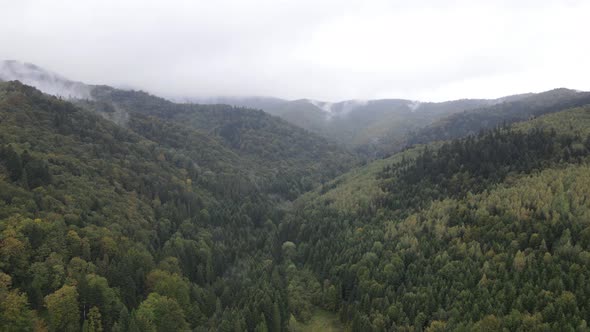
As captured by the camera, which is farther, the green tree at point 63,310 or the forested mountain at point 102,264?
the forested mountain at point 102,264

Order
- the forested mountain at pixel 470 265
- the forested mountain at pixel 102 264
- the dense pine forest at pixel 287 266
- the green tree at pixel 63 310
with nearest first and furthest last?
the green tree at pixel 63 310 → the forested mountain at pixel 102 264 → the dense pine forest at pixel 287 266 → the forested mountain at pixel 470 265

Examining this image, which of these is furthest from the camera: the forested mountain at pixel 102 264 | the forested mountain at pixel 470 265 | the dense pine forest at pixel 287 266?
the forested mountain at pixel 470 265

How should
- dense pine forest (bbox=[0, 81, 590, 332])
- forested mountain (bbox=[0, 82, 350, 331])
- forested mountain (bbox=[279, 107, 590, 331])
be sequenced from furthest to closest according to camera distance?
forested mountain (bbox=[279, 107, 590, 331]), dense pine forest (bbox=[0, 81, 590, 332]), forested mountain (bbox=[0, 82, 350, 331])

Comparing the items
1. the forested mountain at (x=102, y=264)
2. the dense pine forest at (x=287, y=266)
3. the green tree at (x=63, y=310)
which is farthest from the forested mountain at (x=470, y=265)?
the green tree at (x=63, y=310)

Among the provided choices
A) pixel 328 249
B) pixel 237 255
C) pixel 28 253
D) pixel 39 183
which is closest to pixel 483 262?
pixel 328 249

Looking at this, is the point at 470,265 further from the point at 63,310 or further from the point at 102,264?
the point at 63,310

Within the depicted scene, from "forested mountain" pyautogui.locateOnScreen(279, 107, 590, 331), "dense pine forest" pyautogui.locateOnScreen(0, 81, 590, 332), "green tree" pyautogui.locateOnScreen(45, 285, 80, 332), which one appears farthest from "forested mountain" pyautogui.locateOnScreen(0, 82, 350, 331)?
"forested mountain" pyautogui.locateOnScreen(279, 107, 590, 331)

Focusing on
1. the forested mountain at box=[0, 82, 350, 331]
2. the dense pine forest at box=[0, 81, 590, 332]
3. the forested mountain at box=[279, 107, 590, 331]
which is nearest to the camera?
the forested mountain at box=[0, 82, 350, 331]

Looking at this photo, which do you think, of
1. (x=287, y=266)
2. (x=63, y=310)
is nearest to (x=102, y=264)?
(x=63, y=310)

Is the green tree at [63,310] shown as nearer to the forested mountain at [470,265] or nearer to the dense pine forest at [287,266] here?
the dense pine forest at [287,266]

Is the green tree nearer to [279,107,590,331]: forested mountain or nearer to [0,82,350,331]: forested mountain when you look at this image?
[0,82,350,331]: forested mountain

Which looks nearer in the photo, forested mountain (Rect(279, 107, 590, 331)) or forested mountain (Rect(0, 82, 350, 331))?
forested mountain (Rect(0, 82, 350, 331))
